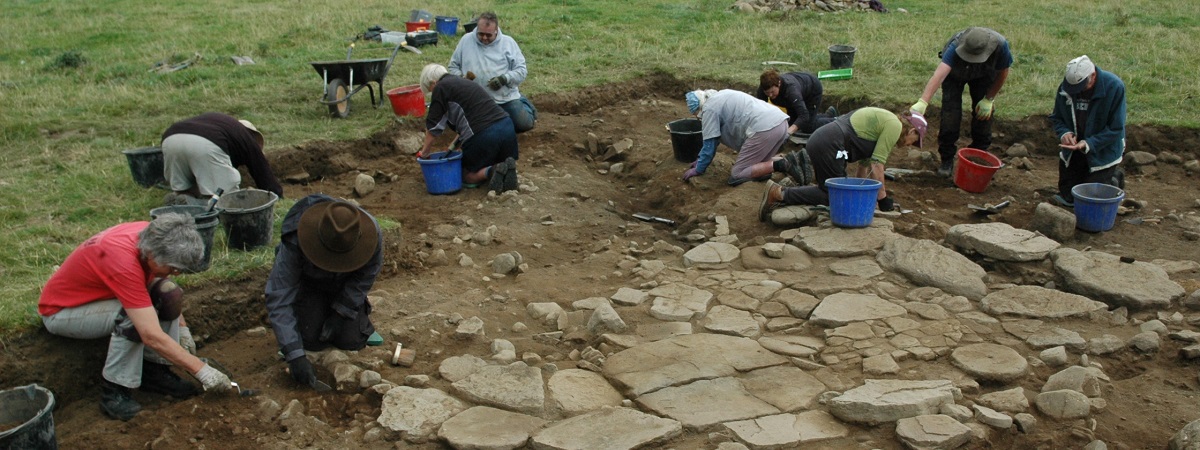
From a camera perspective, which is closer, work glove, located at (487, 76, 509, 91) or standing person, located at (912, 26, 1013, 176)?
standing person, located at (912, 26, 1013, 176)

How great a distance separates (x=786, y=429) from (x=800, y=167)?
3683 millimetres

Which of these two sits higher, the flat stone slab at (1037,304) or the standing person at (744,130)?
the standing person at (744,130)

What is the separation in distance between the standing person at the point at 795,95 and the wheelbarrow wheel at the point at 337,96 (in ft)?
13.5

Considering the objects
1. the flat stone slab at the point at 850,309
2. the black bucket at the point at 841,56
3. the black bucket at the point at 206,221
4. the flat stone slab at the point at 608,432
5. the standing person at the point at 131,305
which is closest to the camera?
the flat stone slab at the point at 608,432

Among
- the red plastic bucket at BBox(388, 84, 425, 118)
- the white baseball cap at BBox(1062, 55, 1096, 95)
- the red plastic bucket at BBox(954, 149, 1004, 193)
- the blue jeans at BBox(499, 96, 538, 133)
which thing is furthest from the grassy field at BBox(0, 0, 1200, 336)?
the white baseball cap at BBox(1062, 55, 1096, 95)

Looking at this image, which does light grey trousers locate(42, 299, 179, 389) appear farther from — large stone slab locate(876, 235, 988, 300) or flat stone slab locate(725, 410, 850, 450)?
large stone slab locate(876, 235, 988, 300)

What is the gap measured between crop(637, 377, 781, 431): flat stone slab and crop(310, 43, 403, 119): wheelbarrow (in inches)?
228

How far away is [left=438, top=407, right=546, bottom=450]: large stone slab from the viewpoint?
4.01 metres

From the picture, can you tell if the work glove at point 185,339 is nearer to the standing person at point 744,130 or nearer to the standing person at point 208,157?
the standing person at point 208,157

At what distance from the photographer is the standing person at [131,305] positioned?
161 inches

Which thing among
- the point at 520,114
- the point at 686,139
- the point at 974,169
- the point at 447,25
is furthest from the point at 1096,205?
the point at 447,25

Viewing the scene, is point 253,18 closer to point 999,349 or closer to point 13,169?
→ point 13,169

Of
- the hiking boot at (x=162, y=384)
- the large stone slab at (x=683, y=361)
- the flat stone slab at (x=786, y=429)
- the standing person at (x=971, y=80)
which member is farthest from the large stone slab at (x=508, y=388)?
the standing person at (x=971, y=80)

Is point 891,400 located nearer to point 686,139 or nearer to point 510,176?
point 510,176
